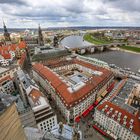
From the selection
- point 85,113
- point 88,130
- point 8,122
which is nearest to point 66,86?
point 85,113

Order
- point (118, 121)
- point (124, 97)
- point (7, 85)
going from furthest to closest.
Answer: point (7, 85) → point (124, 97) → point (118, 121)

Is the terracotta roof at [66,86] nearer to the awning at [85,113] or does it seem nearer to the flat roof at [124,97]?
the awning at [85,113]

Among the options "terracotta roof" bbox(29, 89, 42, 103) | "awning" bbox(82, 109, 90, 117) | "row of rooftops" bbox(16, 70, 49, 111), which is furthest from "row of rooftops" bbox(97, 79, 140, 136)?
"terracotta roof" bbox(29, 89, 42, 103)

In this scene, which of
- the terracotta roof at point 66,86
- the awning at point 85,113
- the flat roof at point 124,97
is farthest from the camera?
the awning at point 85,113

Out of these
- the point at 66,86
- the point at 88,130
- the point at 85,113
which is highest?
the point at 66,86

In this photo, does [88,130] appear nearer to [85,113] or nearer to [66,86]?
[85,113]

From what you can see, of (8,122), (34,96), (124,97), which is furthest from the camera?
(124,97)

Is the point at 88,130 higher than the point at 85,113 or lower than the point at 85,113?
lower

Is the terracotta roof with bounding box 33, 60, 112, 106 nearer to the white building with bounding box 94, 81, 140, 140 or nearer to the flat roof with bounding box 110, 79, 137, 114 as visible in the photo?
the white building with bounding box 94, 81, 140, 140

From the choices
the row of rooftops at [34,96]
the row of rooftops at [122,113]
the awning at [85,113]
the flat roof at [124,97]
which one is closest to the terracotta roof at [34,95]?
the row of rooftops at [34,96]
